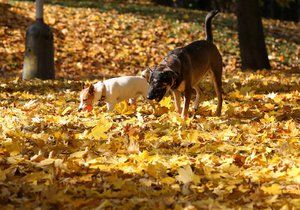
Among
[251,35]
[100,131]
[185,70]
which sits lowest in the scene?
[100,131]

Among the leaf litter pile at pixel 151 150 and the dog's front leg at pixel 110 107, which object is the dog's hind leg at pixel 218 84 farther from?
the dog's front leg at pixel 110 107

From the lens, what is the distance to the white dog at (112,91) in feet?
23.6

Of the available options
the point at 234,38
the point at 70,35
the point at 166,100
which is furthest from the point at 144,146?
the point at 234,38

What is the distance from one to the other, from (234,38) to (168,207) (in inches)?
573

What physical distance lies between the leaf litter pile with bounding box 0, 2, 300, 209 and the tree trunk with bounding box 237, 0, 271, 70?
1793mm

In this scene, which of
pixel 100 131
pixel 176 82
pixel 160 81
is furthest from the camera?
pixel 176 82

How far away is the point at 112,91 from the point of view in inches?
289

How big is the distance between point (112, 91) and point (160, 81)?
1.33 meters

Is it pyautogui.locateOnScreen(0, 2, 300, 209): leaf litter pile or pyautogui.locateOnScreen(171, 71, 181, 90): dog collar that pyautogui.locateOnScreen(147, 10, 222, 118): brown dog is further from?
pyautogui.locateOnScreen(0, 2, 300, 209): leaf litter pile

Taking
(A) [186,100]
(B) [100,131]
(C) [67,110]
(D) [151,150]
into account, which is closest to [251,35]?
(A) [186,100]

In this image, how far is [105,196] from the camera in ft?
12.6

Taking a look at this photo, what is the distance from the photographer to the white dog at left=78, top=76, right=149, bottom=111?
23.6 feet

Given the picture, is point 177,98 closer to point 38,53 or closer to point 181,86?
point 181,86

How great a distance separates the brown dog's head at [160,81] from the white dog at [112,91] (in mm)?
1203
